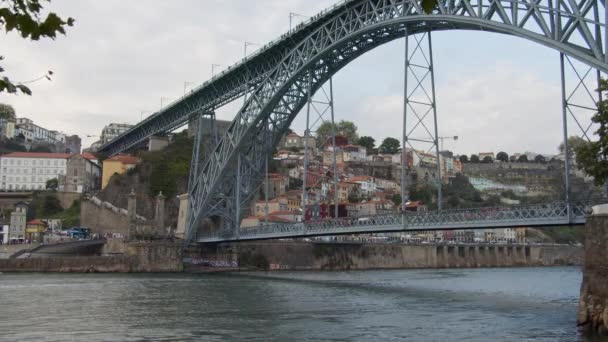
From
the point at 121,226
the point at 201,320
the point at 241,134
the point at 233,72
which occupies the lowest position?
the point at 201,320

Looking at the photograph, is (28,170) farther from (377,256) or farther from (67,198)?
(377,256)

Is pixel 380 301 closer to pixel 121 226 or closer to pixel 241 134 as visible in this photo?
pixel 241 134

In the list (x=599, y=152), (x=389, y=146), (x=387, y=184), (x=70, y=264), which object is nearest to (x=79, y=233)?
(x=70, y=264)

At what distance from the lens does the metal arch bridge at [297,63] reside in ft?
80.1

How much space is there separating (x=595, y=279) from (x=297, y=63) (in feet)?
93.9

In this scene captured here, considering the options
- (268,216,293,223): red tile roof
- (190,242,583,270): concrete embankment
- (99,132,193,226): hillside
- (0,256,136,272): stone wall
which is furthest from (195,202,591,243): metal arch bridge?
(99,132,193,226): hillside

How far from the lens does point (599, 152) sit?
19875 millimetres

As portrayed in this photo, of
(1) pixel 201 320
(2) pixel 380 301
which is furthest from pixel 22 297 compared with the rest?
(2) pixel 380 301

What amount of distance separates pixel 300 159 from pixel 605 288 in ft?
303

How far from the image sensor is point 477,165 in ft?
539

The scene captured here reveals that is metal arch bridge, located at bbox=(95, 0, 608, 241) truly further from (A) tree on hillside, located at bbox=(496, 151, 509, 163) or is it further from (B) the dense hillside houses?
(A) tree on hillside, located at bbox=(496, 151, 509, 163)

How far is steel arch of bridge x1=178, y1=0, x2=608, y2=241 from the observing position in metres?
23.8

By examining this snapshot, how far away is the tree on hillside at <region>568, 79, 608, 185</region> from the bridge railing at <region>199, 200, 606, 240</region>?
266 centimetres

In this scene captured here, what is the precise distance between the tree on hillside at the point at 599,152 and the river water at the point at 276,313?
4.60 meters
